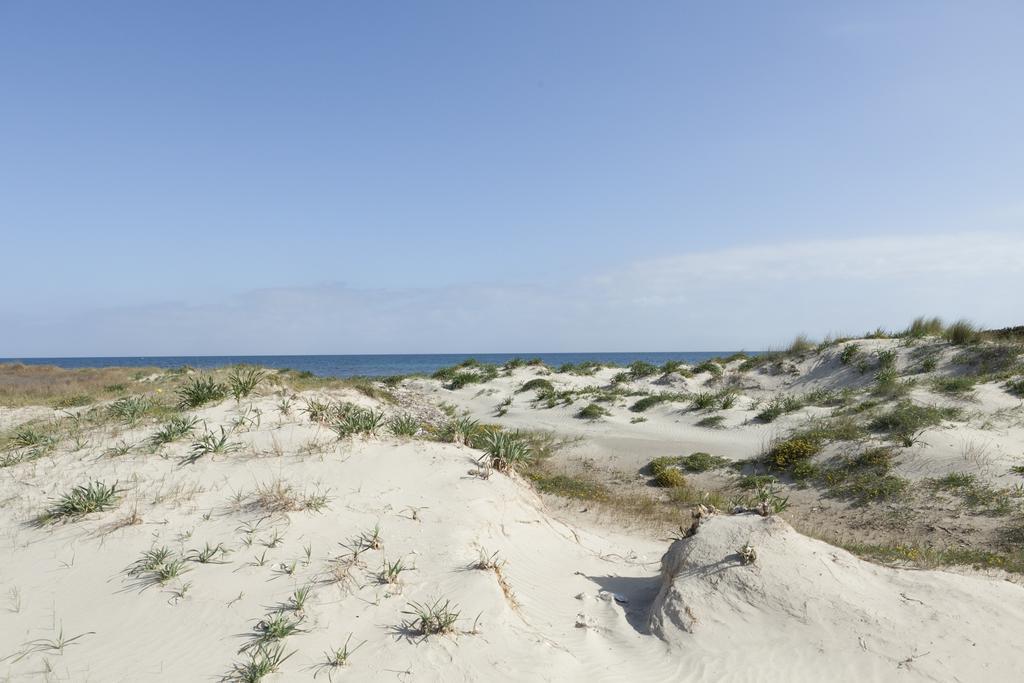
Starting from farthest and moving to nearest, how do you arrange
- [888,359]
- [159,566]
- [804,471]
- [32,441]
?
[888,359] → [804,471] → [32,441] → [159,566]

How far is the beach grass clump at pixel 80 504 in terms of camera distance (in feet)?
21.7

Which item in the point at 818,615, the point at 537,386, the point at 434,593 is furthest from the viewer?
the point at 537,386

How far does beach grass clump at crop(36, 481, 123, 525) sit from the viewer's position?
6617mm

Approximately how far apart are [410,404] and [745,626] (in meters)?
16.5

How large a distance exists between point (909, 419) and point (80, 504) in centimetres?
1622

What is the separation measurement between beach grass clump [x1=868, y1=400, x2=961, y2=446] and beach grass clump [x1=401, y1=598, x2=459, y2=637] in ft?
38.8

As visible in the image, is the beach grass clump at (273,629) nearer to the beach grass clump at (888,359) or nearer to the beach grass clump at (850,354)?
the beach grass clump at (888,359)

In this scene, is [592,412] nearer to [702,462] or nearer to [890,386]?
[702,462]

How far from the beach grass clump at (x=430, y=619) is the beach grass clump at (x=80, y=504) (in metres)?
4.20

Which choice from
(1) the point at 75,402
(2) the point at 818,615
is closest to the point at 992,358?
(2) the point at 818,615

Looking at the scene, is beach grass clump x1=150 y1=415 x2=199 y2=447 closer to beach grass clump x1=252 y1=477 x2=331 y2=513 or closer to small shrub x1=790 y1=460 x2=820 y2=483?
beach grass clump x1=252 y1=477 x2=331 y2=513

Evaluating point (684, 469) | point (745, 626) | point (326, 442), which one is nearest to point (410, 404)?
point (684, 469)

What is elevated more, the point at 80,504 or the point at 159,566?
the point at 80,504

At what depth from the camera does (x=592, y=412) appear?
19.7 m
